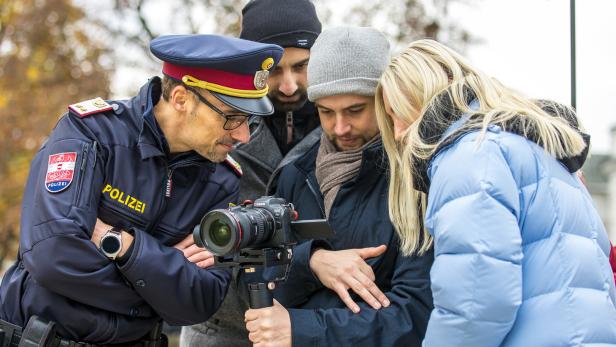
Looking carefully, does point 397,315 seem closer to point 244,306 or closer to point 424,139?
point 424,139

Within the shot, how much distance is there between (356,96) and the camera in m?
2.93

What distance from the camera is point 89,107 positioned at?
2855mm

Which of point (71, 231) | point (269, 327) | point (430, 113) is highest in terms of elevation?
point (430, 113)

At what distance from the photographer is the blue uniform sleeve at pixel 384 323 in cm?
251

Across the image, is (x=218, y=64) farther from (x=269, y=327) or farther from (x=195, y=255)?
(x=269, y=327)

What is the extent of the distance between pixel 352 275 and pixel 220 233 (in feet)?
1.63

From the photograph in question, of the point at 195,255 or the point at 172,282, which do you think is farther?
the point at 195,255

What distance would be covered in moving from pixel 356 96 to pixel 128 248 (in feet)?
3.22

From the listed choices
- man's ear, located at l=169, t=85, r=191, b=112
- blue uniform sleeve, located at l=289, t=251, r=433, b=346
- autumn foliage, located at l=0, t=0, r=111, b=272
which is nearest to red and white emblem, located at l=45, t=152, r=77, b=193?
man's ear, located at l=169, t=85, r=191, b=112

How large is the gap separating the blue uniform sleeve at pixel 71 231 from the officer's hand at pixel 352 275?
0.66 meters

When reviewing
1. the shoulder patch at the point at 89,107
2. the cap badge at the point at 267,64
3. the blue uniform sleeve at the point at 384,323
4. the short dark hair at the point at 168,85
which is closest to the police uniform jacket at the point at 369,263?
the blue uniform sleeve at the point at 384,323

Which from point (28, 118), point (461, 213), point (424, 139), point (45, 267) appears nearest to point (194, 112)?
point (45, 267)

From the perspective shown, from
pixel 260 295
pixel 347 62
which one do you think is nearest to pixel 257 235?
pixel 260 295

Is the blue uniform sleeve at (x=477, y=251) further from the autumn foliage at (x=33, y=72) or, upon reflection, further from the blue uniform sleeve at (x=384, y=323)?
the autumn foliage at (x=33, y=72)
